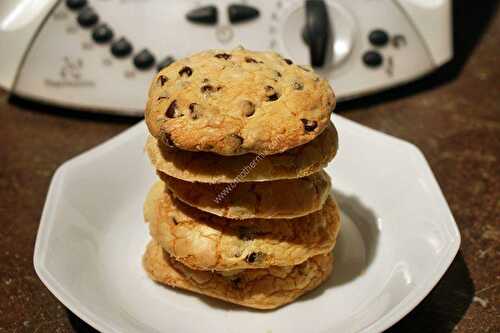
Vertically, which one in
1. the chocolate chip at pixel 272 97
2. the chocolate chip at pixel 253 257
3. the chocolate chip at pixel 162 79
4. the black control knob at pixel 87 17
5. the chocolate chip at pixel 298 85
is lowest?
the chocolate chip at pixel 253 257

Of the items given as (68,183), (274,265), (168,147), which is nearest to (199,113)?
(168,147)

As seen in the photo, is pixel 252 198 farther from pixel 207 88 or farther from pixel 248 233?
pixel 207 88

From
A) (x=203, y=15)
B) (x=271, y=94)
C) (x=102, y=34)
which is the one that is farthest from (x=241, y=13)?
(x=271, y=94)

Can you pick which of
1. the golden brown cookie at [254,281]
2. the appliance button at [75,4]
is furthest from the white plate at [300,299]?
the appliance button at [75,4]

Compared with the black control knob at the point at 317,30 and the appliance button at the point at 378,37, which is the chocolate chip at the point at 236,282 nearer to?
the black control knob at the point at 317,30

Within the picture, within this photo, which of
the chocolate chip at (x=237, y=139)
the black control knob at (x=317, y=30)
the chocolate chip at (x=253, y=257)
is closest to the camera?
the chocolate chip at (x=237, y=139)

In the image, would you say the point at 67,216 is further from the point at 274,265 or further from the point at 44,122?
the point at 44,122
